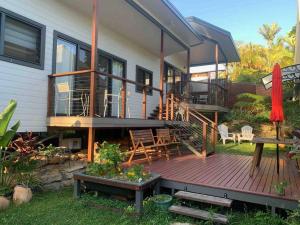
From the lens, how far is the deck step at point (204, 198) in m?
4.71

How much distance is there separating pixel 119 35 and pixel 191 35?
10.9ft

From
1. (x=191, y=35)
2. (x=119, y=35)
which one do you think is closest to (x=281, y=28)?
(x=191, y=35)

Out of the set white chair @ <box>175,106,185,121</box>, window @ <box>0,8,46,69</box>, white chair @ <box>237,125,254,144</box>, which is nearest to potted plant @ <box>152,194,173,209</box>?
window @ <box>0,8,46,69</box>

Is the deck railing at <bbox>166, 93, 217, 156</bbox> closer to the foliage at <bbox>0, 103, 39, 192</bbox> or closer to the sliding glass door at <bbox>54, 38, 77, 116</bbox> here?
the sliding glass door at <bbox>54, 38, 77, 116</bbox>

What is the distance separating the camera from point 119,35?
11.0m

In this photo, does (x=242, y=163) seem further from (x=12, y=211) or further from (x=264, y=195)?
(x=12, y=211)

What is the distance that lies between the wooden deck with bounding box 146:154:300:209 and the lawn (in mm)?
320

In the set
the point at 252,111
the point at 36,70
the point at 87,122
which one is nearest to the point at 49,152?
the point at 87,122

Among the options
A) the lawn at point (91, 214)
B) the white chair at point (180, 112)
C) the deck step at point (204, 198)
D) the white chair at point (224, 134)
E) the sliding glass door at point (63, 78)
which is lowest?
the lawn at point (91, 214)

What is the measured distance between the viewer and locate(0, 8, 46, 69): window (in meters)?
6.62

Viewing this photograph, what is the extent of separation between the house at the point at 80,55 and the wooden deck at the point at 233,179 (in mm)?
2075

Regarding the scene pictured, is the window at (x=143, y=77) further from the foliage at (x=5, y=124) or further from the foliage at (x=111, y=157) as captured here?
the foliage at (x=5, y=124)

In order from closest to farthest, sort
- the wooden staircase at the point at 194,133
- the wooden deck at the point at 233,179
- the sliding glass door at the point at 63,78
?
the wooden deck at the point at 233,179 < the sliding glass door at the point at 63,78 < the wooden staircase at the point at 194,133

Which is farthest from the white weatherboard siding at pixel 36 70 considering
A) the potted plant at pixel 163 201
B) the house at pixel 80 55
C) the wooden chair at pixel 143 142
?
the potted plant at pixel 163 201
